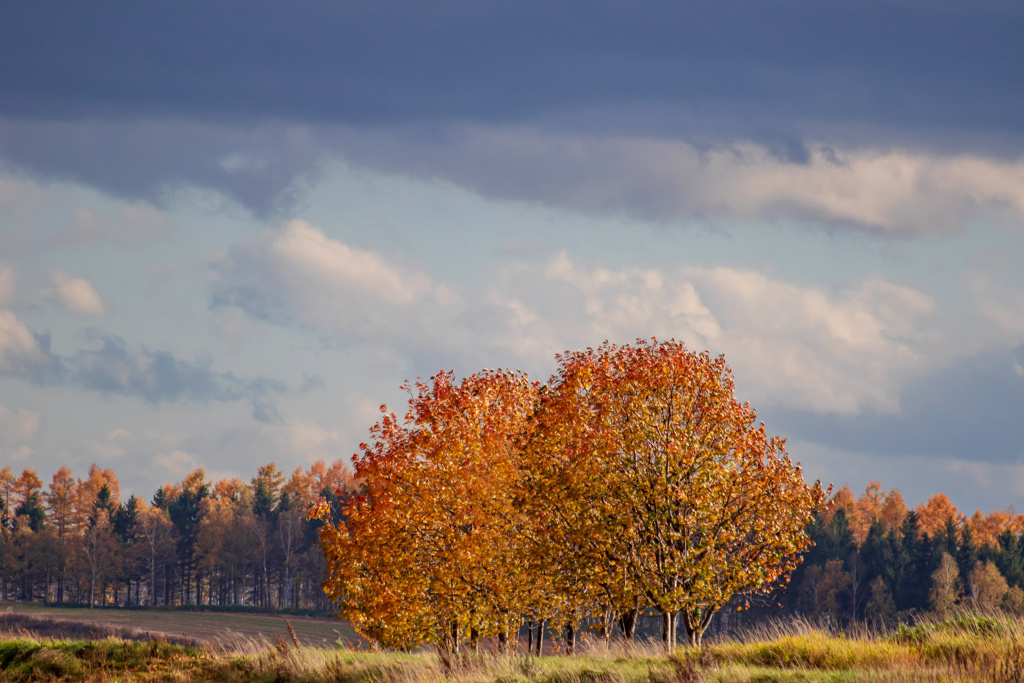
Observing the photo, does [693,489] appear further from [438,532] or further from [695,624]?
[438,532]

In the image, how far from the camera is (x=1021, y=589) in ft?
269

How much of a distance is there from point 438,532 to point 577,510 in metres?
4.81

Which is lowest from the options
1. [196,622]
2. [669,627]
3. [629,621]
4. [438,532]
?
[196,622]

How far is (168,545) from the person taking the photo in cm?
12144

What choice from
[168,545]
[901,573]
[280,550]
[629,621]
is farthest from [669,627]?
[168,545]

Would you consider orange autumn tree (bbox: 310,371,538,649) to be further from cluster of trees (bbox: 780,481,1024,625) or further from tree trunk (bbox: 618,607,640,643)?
cluster of trees (bbox: 780,481,1024,625)

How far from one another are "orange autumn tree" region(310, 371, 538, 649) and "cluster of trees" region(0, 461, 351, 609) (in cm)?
8404

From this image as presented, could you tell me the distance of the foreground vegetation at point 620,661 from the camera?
15.2 metres

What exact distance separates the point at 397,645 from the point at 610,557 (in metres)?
7.49

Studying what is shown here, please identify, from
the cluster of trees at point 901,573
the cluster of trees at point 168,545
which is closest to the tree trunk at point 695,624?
the cluster of trees at point 901,573

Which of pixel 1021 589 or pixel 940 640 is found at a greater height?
pixel 940 640

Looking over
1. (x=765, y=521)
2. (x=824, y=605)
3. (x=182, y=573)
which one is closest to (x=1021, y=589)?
(x=824, y=605)

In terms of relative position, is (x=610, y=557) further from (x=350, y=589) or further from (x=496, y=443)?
(x=350, y=589)

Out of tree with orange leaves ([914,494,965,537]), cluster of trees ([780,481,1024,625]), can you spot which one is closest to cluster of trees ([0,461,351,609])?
cluster of trees ([780,481,1024,625])
